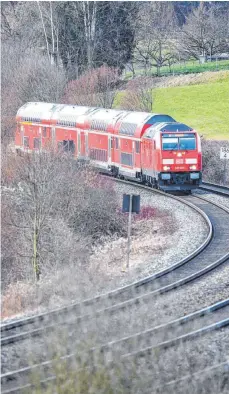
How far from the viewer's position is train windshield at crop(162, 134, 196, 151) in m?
27.0

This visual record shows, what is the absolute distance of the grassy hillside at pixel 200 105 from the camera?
49.7 m

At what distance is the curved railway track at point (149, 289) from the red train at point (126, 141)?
10.8 feet

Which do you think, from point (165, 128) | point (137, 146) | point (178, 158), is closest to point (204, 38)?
point (137, 146)

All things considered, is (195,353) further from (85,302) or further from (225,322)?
(85,302)

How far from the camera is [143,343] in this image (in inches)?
466

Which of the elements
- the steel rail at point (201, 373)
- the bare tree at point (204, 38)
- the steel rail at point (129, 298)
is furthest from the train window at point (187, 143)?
the bare tree at point (204, 38)

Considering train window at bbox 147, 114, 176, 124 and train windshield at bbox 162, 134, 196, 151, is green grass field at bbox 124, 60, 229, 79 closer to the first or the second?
train window at bbox 147, 114, 176, 124

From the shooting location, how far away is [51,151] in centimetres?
2330

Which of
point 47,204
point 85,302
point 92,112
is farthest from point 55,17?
point 85,302

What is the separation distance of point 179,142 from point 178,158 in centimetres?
51

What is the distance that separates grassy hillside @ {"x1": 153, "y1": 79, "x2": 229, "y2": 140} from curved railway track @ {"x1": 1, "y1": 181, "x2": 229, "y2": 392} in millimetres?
25760

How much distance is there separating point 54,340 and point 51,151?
12668 millimetres

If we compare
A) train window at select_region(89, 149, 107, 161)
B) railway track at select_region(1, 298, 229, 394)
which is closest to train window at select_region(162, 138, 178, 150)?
train window at select_region(89, 149, 107, 161)

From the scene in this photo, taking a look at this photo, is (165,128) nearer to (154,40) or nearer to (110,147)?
(110,147)
